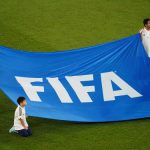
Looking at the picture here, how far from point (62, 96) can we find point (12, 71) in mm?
1097

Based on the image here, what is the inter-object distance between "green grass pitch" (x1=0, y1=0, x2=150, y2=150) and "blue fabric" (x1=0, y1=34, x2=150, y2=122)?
0.84ft

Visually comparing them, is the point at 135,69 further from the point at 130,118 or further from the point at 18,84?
the point at 18,84

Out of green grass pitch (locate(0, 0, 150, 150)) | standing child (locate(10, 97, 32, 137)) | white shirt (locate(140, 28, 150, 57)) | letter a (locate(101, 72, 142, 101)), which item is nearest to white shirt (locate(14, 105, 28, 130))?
standing child (locate(10, 97, 32, 137))

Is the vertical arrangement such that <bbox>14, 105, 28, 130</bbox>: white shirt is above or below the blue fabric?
below

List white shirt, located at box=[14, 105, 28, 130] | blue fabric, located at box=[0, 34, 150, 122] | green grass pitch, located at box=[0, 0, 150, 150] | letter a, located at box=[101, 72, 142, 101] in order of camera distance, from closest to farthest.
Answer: green grass pitch, located at box=[0, 0, 150, 150] → white shirt, located at box=[14, 105, 28, 130] → blue fabric, located at box=[0, 34, 150, 122] → letter a, located at box=[101, 72, 142, 101]

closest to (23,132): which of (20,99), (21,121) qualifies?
(21,121)

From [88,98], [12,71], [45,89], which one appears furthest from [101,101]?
[12,71]

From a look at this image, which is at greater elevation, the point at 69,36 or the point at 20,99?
the point at 69,36

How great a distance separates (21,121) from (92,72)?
1.76m

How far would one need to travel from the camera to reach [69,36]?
15773 millimetres

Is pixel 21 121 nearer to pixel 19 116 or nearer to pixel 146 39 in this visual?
pixel 19 116

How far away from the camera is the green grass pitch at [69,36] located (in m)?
10.1

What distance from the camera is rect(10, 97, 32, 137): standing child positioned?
10.2m

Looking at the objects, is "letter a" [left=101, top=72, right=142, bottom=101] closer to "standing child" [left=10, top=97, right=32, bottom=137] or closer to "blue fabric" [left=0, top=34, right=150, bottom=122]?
"blue fabric" [left=0, top=34, right=150, bottom=122]
